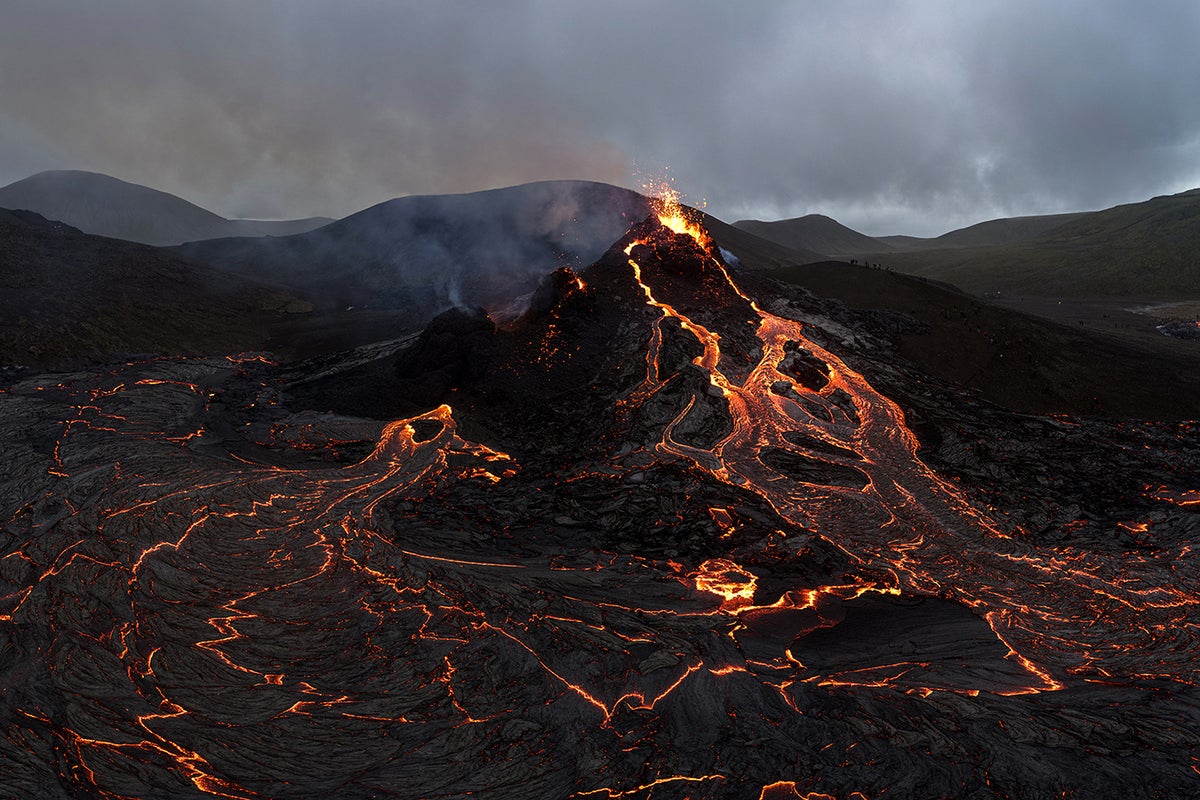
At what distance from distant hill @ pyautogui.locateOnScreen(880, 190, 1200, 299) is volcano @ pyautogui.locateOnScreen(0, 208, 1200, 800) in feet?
330

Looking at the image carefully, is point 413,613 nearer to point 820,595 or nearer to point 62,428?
point 820,595

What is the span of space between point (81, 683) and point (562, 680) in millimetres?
9032

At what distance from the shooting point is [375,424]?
25.0 metres

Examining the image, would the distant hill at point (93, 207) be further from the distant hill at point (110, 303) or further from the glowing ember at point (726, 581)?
the glowing ember at point (726, 581)

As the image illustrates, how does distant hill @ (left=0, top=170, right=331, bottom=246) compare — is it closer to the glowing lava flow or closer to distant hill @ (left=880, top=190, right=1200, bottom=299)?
the glowing lava flow

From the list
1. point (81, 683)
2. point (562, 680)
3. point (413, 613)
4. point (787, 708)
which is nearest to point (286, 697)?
point (413, 613)

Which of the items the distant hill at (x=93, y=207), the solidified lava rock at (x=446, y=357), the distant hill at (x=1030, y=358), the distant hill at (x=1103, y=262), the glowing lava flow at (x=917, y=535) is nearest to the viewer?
the glowing lava flow at (x=917, y=535)

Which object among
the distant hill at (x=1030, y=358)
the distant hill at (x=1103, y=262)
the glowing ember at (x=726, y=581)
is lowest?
the glowing ember at (x=726, y=581)

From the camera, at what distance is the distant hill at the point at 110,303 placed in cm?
4062

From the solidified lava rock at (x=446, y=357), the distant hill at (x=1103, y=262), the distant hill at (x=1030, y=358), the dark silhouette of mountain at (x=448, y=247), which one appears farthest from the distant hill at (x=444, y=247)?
the distant hill at (x=1103, y=262)

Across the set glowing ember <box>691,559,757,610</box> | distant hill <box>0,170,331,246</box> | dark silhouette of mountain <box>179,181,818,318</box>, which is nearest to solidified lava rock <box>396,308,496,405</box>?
glowing ember <box>691,559,757,610</box>

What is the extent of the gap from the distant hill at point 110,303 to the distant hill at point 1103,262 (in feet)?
381

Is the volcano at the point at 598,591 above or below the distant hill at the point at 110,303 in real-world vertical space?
below

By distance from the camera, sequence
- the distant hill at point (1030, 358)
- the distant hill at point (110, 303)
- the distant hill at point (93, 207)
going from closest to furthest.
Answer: the distant hill at point (1030, 358)
the distant hill at point (110, 303)
the distant hill at point (93, 207)
